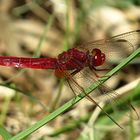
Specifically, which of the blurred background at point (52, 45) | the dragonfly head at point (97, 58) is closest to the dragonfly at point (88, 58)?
the dragonfly head at point (97, 58)

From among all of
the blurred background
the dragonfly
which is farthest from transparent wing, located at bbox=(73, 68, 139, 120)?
the blurred background

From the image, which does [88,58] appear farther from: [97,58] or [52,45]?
[52,45]

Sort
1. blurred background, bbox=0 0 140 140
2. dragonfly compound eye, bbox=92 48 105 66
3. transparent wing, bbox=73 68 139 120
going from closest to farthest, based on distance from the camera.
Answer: transparent wing, bbox=73 68 139 120, dragonfly compound eye, bbox=92 48 105 66, blurred background, bbox=0 0 140 140

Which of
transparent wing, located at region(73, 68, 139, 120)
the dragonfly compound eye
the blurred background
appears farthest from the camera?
the blurred background

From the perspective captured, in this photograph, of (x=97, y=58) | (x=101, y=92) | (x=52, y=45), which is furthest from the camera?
(x=52, y=45)

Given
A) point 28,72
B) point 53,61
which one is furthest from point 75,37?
point 53,61

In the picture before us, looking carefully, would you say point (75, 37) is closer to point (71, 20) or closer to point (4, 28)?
point (71, 20)

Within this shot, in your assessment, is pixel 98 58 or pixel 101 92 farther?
pixel 98 58

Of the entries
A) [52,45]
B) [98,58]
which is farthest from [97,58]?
[52,45]

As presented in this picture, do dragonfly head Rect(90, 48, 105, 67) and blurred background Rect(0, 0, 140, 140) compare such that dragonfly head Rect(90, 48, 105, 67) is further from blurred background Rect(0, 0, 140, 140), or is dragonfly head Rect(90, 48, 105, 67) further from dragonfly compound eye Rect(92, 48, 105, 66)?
blurred background Rect(0, 0, 140, 140)
